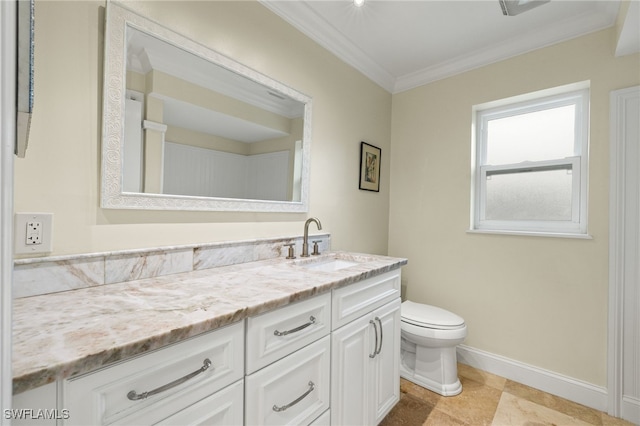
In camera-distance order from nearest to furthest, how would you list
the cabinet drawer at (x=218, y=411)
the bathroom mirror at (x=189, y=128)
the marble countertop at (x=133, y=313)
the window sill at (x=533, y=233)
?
the marble countertop at (x=133, y=313)
the cabinet drawer at (x=218, y=411)
the bathroom mirror at (x=189, y=128)
the window sill at (x=533, y=233)

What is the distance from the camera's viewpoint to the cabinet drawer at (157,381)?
1.90 ft

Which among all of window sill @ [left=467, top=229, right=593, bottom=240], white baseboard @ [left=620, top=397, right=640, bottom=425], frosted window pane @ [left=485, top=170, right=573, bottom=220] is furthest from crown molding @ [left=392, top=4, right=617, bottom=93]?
white baseboard @ [left=620, top=397, right=640, bottom=425]

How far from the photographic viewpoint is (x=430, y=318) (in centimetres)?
197

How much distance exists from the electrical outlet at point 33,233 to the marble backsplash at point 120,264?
38 mm

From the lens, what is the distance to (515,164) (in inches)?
88.5

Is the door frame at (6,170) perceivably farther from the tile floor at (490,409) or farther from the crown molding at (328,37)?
the tile floor at (490,409)

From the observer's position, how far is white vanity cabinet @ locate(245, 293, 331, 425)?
890 millimetres

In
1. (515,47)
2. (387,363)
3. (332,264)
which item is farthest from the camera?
(515,47)

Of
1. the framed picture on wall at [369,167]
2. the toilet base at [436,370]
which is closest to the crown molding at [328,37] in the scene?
the framed picture on wall at [369,167]

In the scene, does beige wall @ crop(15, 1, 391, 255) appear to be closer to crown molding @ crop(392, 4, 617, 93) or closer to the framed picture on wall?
the framed picture on wall

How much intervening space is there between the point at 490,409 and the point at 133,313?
2084 millimetres

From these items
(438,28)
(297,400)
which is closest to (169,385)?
(297,400)

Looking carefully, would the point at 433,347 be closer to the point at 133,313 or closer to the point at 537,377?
Answer: the point at 537,377

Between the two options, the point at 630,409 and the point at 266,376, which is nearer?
the point at 266,376
